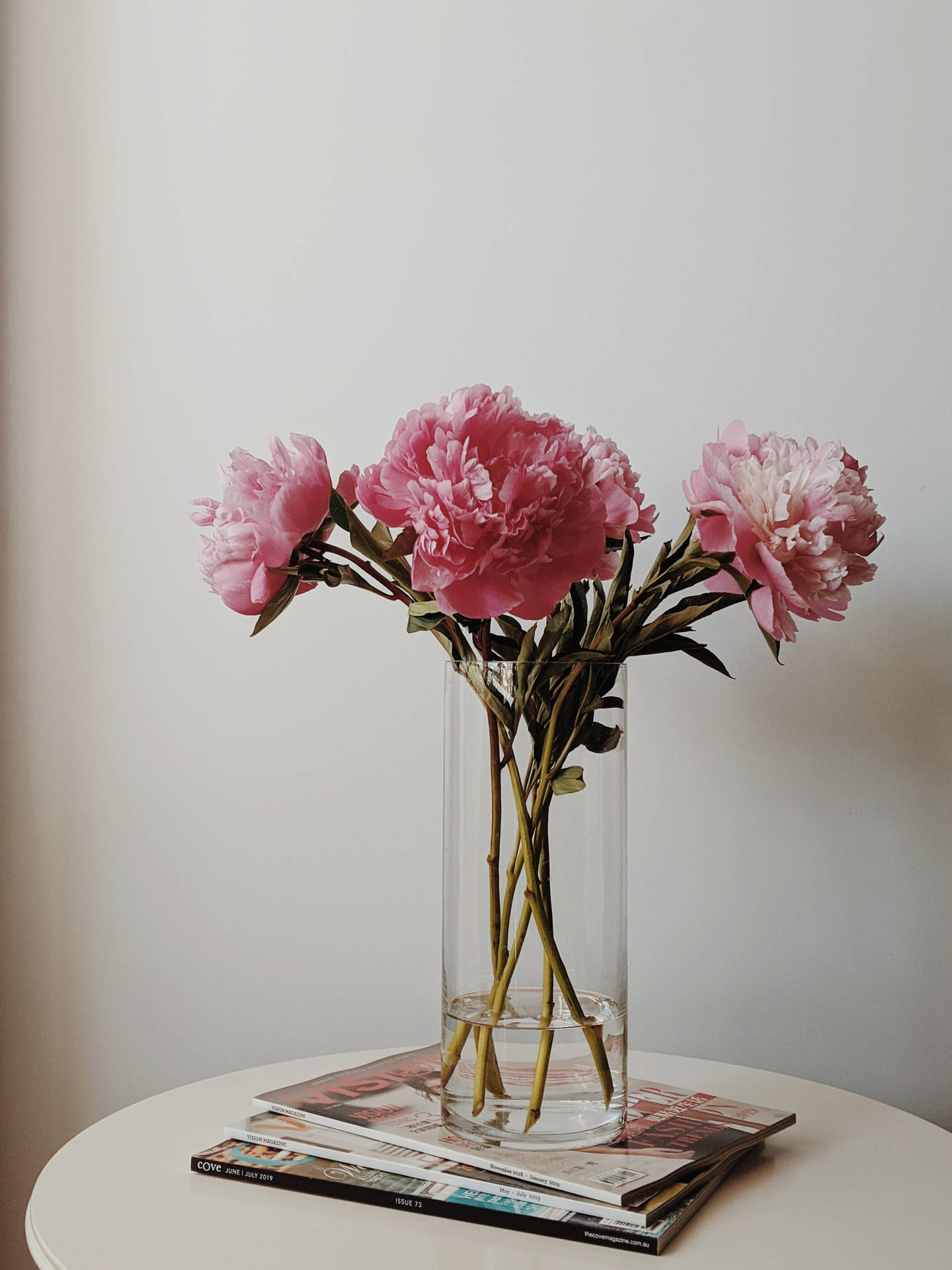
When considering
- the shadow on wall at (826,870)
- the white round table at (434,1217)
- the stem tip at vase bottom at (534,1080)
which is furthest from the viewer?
the shadow on wall at (826,870)

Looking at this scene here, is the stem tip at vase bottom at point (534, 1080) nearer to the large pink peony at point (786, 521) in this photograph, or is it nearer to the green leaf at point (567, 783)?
the green leaf at point (567, 783)

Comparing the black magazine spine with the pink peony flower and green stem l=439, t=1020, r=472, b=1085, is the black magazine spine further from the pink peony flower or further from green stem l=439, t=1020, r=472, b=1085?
the pink peony flower

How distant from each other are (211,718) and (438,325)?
1.44ft

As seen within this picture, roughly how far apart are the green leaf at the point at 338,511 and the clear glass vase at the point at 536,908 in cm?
12

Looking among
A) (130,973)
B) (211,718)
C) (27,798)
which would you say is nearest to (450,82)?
(211,718)

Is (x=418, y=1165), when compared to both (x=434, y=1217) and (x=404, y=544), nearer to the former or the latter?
(x=434, y=1217)

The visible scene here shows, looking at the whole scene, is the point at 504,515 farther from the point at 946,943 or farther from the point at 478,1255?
the point at 946,943

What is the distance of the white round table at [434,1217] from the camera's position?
2.15 feet

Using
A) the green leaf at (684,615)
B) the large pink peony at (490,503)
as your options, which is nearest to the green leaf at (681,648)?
the green leaf at (684,615)

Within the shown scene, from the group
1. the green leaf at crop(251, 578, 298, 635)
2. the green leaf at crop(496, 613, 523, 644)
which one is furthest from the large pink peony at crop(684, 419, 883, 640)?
the green leaf at crop(251, 578, 298, 635)

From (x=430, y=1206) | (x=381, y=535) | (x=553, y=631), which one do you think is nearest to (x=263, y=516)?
(x=381, y=535)

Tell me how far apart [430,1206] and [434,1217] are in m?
0.01

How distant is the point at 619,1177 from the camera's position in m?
0.71

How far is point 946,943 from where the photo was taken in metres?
1.04
